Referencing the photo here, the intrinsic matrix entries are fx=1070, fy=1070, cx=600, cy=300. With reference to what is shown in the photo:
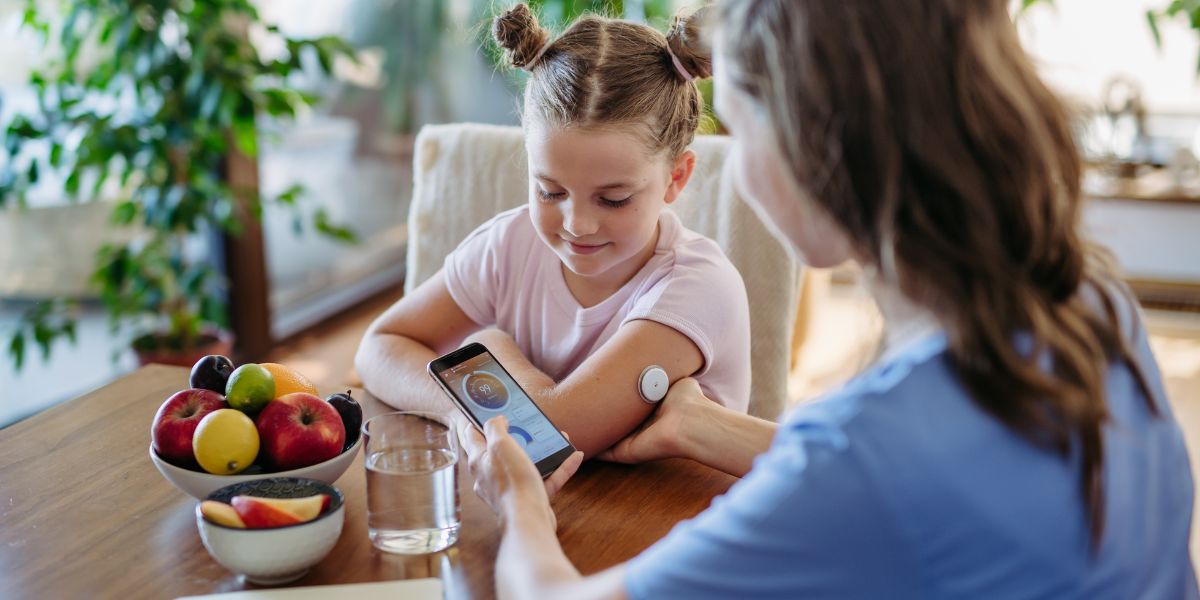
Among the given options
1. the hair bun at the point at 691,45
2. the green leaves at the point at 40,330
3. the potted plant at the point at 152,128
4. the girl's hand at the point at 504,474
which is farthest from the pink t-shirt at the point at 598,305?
the green leaves at the point at 40,330

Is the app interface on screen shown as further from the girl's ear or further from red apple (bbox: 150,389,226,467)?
the girl's ear

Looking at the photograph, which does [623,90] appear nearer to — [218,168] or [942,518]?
[942,518]

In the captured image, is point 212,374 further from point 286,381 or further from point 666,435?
point 666,435

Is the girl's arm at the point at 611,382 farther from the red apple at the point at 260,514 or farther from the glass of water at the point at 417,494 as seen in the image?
the red apple at the point at 260,514

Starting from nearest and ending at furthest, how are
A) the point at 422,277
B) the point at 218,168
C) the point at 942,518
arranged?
the point at 942,518
the point at 422,277
the point at 218,168

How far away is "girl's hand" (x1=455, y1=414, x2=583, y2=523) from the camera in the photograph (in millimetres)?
977

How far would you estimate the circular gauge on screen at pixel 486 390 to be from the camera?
1.15 metres

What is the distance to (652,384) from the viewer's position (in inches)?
50.4

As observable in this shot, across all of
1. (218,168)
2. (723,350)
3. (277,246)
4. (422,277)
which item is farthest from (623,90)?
(277,246)

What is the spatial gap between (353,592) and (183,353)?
1852mm

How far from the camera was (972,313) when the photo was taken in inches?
28.2

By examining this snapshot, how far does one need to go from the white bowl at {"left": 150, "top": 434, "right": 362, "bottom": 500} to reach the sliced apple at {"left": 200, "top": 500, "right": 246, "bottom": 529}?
0.08 meters

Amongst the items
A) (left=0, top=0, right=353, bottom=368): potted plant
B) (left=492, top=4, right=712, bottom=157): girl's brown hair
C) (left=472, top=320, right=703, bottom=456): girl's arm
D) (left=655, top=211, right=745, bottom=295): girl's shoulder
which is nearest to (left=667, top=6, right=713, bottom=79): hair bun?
(left=492, top=4, right=712, bottom=157): girl's brown hair

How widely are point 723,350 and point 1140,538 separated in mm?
675
